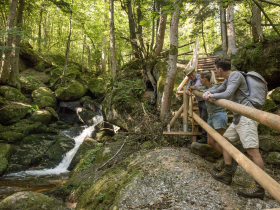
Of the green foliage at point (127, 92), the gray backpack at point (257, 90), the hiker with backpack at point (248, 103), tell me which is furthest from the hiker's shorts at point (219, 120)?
the green foliage at point (127, 92)

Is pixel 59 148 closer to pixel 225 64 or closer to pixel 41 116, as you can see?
pixel 41 116

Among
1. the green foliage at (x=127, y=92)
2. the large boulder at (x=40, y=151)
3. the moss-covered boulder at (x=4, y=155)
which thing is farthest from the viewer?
the green foliage at (x=127, y=92)

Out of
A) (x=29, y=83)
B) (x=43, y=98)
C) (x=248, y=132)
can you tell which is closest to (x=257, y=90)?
(x=248, y=132)

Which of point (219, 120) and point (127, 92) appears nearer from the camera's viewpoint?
point (219, 120)

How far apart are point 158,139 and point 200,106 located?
72.0 inches

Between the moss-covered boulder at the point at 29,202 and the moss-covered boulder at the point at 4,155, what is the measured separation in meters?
4.87

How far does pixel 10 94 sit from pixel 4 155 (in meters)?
5.21

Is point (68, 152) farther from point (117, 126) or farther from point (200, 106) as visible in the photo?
point (200, 106)

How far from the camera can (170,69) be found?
666 centimetres

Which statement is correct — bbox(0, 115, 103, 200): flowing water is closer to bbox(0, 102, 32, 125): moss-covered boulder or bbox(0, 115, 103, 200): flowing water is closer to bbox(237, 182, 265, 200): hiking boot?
bbox(0, 102, 32, 125): moss-covered boulder

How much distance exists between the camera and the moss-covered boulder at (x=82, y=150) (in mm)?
A: 9430

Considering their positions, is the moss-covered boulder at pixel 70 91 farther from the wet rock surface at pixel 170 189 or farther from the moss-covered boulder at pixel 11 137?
the wet rock surface at pixel 170 189

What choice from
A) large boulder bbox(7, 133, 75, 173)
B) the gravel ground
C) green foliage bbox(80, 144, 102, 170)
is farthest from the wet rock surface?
large boulder bbox(7, 133, 75, 173)

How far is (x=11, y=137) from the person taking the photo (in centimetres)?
1003
